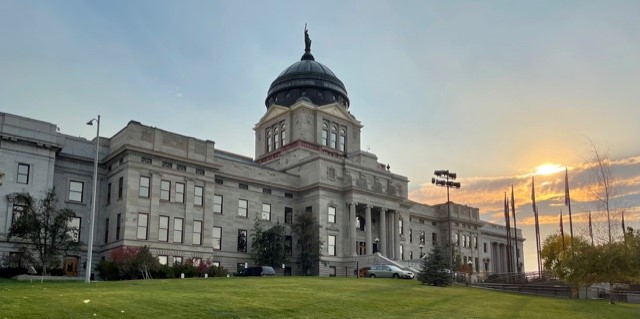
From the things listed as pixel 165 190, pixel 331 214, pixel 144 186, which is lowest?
pixel 331 214

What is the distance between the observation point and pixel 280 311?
2623 centimetres

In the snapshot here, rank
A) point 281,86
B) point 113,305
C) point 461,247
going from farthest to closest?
point 461,247
point 281,86
point 113,305

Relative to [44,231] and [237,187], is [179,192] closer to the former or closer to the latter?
[237,187]

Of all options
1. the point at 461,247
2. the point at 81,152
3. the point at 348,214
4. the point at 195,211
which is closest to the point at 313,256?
the point at 348,214

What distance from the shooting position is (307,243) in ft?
228

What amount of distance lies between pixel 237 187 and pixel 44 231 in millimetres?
25287

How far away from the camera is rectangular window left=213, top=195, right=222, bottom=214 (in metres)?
67.2

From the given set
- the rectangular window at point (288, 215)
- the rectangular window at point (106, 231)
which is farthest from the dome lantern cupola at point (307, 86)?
the rectangular window at point (106, 231)

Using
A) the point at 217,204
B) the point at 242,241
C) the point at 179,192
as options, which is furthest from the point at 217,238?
the point at 179,192

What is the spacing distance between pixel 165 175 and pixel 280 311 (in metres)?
37.1

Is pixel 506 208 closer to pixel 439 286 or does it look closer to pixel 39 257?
pixel 439 286

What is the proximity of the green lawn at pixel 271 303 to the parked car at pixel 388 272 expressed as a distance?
15163 millimetres

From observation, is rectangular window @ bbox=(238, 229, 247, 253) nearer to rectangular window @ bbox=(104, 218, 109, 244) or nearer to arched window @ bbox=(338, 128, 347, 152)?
rectangular window @ bbox=(104, 218, 109, 244)

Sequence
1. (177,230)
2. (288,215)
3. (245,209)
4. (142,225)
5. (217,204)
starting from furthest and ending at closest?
(288,215) < (245,209) < (217,204) < (177,230) < (142,225)
